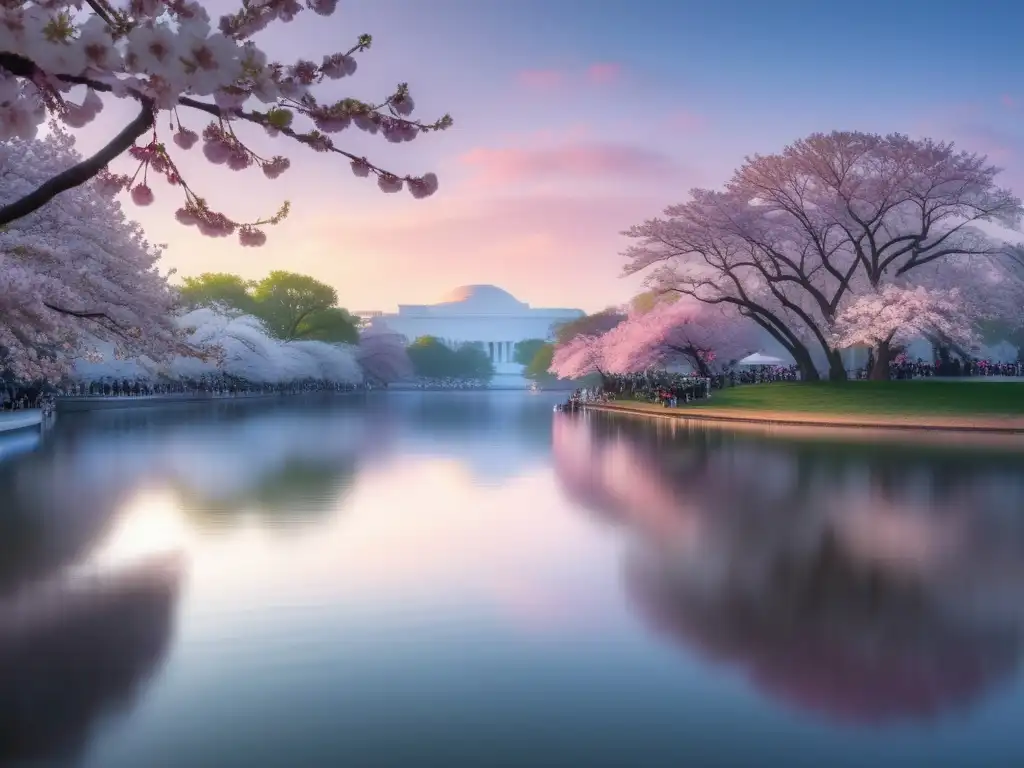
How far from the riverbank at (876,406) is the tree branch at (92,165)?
3312cm

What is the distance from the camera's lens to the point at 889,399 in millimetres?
40094

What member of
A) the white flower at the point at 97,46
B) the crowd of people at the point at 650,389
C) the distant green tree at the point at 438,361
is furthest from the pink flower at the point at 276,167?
the distant green tree at the point at 438,361

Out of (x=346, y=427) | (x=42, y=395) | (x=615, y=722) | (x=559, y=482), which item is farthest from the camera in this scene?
(x=42, y=395)

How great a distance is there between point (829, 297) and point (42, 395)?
40.4 metres

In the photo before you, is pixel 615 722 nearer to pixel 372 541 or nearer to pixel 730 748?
pixel 730 748

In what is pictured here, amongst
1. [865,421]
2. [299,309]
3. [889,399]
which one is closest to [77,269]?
[865,421]

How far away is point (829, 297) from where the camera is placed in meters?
56.4

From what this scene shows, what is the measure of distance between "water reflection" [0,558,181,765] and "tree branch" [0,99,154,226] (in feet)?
8.64

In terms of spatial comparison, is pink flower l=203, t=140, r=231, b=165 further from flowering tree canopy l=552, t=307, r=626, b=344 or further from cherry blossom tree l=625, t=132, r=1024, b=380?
flowering tree canopy l=552, t=307, r=626, b=344

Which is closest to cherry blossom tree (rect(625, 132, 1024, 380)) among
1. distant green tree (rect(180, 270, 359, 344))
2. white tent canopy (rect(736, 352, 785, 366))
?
white tent canopy (rect(736, 352, 785, 366))

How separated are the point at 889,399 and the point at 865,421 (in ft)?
15.4

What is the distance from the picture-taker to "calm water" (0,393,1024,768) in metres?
5.11

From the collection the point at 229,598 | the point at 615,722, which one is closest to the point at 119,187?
the point at 229,598

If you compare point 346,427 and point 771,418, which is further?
point 771,418
